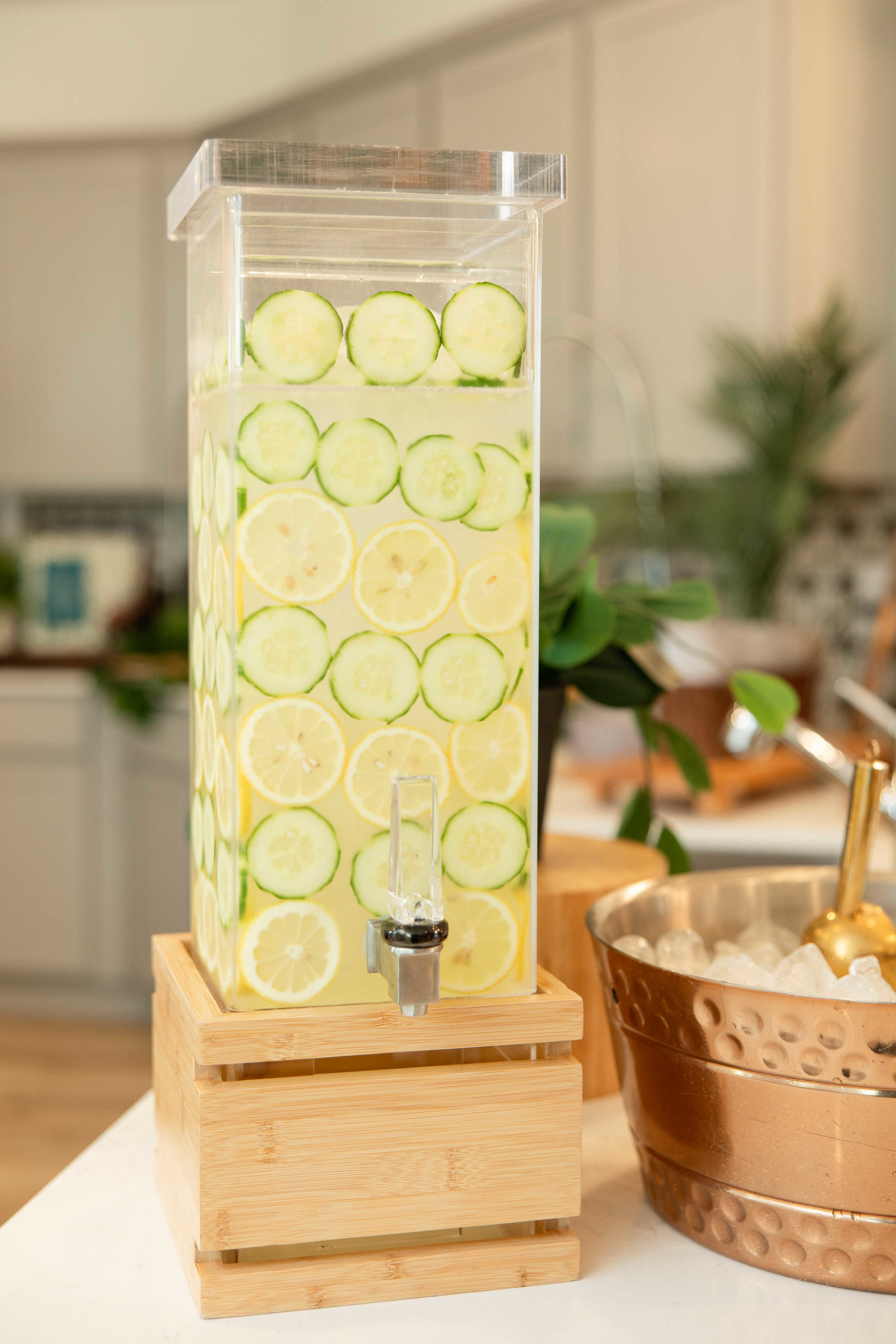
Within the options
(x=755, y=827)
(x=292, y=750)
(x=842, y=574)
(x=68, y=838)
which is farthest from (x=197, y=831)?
(x=68, y=838)

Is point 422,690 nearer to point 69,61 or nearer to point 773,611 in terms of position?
point 773,611

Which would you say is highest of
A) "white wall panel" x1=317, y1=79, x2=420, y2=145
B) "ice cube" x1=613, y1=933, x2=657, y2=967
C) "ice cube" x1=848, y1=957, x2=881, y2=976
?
"white wall panel" x1=317, y1=79, x2=420, y2=145

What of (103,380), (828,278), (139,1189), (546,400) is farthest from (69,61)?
(139,1189)

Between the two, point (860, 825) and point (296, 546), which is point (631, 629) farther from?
point (296, 546)

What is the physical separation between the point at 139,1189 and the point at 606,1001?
0.30m

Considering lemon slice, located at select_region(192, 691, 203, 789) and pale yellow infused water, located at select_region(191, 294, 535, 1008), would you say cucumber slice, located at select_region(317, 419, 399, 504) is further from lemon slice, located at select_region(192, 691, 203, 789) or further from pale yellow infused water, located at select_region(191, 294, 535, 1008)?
lemon slice, located at select_region(192, 691, 203, 789)

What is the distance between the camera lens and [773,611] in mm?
3156

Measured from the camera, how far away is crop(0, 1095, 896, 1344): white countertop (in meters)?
0.62

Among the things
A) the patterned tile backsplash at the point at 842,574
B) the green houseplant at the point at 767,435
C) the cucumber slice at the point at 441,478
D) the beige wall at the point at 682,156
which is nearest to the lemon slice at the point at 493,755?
the cucumber slice at the point at 441,478

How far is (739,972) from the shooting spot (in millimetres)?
703

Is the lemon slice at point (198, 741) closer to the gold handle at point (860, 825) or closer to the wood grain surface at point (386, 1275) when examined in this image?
the wood grain surface at point (386, 1275)

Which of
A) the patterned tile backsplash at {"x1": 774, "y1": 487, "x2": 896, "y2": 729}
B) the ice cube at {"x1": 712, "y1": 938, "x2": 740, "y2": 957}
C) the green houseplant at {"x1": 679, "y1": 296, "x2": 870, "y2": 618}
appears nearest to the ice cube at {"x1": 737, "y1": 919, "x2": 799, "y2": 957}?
the ice cube at {"x1": 712, "y1": 938, "x2": 740, "y2": 957}

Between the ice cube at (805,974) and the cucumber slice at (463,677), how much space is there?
21cm

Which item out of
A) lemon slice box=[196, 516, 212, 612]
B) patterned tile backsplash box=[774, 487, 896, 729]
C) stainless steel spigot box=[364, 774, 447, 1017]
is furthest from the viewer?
patterned tile backsplash box=[774, 487, 896, 729]
